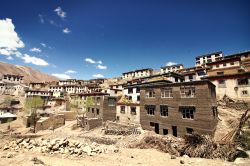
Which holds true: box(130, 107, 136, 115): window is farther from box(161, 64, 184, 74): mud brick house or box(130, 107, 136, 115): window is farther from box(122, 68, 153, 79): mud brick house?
box(122, 68, 153, 79): mud brick house

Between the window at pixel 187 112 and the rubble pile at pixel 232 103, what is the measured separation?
719 inches

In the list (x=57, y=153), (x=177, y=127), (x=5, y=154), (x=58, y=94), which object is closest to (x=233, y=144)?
(x=177, y=127)

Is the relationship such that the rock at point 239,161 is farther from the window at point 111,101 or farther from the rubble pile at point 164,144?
the window at point 111,101

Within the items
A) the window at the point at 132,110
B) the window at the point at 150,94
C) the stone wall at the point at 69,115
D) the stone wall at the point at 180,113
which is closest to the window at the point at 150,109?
the stone wall at the point at 180,113

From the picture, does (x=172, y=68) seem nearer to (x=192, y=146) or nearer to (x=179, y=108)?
(x=179, y=108)

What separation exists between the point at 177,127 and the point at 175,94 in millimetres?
6932

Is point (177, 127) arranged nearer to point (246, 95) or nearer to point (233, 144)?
point (233, 144)

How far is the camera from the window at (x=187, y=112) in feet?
96.4

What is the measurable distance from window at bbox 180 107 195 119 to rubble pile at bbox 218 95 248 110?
60.0 feet

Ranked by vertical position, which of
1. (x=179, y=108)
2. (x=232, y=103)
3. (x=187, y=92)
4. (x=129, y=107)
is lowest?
(x=129, y=107)

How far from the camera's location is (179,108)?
31.3 m

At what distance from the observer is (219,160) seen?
2148cm

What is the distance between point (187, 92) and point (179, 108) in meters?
3.76

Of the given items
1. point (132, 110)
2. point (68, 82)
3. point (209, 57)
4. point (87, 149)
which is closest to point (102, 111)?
point (132, 110)
